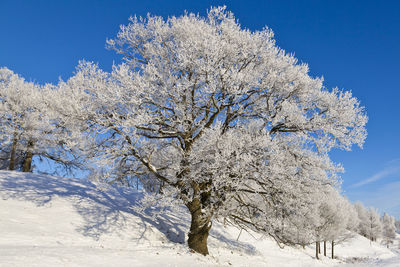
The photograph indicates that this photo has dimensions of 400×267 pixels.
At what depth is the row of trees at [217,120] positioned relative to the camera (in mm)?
10570

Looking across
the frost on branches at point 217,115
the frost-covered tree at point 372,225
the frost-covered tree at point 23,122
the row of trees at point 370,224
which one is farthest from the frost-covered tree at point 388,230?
the frost-covered tree at point 23,122

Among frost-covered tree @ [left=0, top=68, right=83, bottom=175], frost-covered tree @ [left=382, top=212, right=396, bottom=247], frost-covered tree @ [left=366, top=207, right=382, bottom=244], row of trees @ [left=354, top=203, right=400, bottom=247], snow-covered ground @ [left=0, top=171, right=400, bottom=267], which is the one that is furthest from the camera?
frost-covered tree @ [left=382, top=212, right=396, bottom=247]

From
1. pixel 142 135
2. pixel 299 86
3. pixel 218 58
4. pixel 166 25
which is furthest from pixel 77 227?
pixel 299 86

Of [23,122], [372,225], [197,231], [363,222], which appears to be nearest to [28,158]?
[23,122]

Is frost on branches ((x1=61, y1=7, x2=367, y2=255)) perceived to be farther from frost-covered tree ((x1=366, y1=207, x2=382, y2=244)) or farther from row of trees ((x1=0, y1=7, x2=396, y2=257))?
frost-covered tree ((x1=366, y1=207, x2=382, y2=244))

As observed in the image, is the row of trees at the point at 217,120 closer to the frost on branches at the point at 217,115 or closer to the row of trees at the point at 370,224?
the frost on branches at the point at 217,115

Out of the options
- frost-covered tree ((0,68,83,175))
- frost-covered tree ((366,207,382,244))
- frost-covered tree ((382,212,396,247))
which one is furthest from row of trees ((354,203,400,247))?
frost-covered tree ((0,68,83,175))

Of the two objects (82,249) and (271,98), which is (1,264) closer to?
(82,249)

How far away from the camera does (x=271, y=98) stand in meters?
12.5

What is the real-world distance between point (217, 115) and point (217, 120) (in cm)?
150

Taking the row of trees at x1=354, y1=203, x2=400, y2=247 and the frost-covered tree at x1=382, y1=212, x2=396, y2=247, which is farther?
the frost-covered tree at x1=382, y1=212, x2=396, y2=247

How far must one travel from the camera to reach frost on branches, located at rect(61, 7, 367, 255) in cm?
1066

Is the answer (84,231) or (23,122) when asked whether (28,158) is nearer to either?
(23,122)

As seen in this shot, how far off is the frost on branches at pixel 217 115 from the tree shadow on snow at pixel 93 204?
6.88 ft
